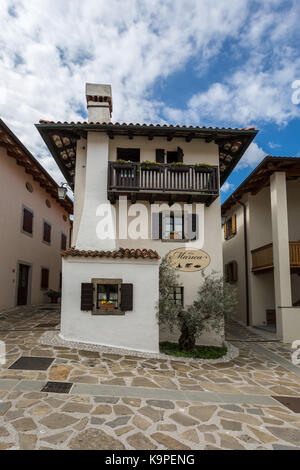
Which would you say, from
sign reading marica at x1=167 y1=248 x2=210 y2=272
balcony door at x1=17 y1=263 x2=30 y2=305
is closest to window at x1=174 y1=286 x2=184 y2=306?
sign reading marica at x1=167 y1=248 x2=210 y2=272

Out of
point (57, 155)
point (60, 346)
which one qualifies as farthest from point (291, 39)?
point (60, 346)

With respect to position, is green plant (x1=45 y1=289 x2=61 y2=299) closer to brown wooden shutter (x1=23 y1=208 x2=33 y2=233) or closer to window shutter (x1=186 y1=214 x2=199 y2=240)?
brown wooden shutter (x1=23 y1=208 x2=33 y2=233)

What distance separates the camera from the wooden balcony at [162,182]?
35.3 ft

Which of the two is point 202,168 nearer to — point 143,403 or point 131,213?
point 131,213

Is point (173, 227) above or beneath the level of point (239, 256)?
above

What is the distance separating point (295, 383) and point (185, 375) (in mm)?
2844

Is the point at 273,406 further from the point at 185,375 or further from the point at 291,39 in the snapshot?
the point at 291,39

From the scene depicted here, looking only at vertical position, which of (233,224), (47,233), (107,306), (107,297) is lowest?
(107,306)

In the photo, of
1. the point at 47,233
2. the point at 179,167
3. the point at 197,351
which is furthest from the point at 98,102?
the point at 197,351

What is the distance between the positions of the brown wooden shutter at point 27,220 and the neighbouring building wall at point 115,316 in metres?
8.10

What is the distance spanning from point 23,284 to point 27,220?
374 cm

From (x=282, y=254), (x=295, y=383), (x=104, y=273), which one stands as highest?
(x=282, y=254)

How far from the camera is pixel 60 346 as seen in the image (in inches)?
335

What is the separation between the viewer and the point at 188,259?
36.3 feet
